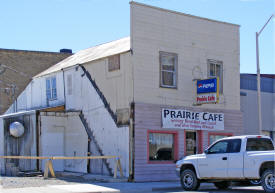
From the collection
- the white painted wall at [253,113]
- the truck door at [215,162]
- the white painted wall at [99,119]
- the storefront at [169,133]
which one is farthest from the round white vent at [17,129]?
the white painted wall at [253,113]

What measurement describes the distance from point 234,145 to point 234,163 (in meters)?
0.62

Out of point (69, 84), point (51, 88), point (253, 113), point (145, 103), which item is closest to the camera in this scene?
point (145, 103)

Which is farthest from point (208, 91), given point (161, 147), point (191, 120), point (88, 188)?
point (88, 188)

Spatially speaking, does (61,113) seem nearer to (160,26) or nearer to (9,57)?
(160,26)

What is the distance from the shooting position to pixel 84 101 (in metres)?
22.1

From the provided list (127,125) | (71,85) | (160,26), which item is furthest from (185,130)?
(71,85)

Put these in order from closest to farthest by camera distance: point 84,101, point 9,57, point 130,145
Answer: point 130,145
point 84,101
point 9,57

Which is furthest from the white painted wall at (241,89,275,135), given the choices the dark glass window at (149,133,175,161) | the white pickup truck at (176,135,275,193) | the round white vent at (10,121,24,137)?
the round white vent at (10,121,24,137)

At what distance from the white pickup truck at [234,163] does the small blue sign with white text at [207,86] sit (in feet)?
15.9

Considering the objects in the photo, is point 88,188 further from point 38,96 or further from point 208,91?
point 38,96

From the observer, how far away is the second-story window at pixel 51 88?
81.7 feet

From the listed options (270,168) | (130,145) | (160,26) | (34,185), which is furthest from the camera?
(160,26)

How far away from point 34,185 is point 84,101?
6.63m

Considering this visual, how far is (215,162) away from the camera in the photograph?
48.4ft
